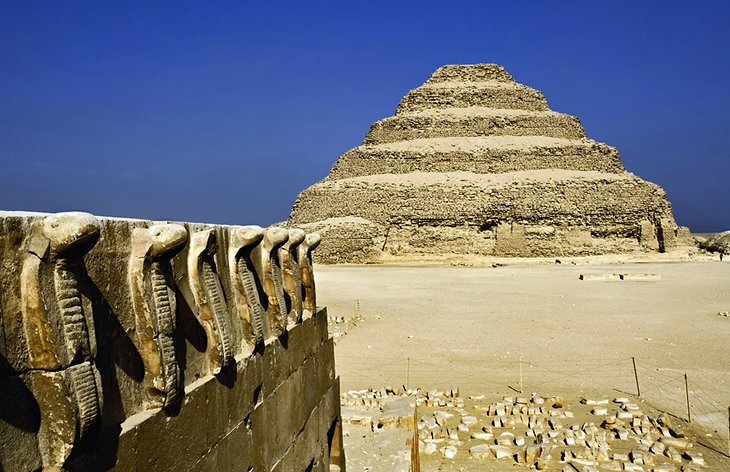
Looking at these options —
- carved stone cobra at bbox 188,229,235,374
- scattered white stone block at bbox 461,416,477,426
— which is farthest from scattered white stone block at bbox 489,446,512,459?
carved stone cobra at bbox 188,229,235,374

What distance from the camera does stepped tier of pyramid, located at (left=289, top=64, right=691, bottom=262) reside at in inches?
1855

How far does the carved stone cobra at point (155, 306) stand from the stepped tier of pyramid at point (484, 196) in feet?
131

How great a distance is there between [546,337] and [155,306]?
13633mm

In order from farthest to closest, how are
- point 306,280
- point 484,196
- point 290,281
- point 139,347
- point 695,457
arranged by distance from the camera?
1. point 484,196
2. point 695,457
3. point 306,280
4. point 290,281
5. point 139,347

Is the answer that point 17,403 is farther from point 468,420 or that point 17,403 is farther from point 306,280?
point 468,420

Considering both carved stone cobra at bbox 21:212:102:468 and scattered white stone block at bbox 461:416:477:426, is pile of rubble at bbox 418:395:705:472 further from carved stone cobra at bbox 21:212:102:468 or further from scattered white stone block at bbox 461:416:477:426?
carved stone cobra at bbox 21:212:102:468

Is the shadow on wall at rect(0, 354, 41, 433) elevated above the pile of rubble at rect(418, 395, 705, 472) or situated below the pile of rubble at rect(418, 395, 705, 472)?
above

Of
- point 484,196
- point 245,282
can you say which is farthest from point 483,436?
point 484,196

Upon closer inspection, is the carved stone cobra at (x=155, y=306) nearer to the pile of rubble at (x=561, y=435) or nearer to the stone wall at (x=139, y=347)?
the stone wall at (x=139, y=347)

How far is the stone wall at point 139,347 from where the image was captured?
1975mm

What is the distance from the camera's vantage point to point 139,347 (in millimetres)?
2582

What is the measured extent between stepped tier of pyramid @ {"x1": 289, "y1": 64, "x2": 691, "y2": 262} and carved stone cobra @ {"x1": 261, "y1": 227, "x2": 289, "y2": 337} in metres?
38.1

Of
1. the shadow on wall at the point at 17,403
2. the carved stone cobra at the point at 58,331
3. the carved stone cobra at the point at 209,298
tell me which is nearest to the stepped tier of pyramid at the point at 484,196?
the carved stone cobra at the point at 209,298

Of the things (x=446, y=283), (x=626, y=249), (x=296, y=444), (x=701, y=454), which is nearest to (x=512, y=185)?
(x=626, y=249)
